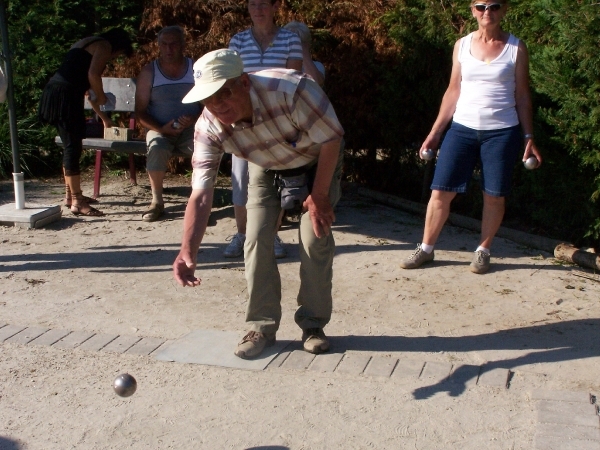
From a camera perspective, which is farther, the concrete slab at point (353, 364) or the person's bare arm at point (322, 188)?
the concrete slab at point (353, 364)

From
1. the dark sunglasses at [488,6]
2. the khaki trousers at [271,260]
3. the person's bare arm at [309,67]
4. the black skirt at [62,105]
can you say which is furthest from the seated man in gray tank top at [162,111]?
the khaki trousers at [271,260]

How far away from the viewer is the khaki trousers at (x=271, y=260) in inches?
161

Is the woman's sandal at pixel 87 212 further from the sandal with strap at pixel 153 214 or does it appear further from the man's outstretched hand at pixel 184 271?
the man's outstretched hand at pixel 184 271

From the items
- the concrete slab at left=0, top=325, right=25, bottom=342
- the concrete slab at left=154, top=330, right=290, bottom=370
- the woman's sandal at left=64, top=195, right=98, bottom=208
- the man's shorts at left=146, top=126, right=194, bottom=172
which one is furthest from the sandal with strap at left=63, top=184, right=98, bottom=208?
the concrete slab at left=154, top=330, right=290, bottom=370

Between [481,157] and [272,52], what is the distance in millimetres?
1695

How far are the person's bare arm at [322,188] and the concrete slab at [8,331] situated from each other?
1.98 metres

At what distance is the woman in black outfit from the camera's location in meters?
7.34

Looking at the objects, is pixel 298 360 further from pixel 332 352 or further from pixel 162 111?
pixel 162 111

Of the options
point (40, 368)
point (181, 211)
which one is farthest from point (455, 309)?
point (181, 211)

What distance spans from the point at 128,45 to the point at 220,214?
189 centimetres

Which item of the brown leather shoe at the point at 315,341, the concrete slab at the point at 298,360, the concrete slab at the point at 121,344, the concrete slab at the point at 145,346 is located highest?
the brown leather shoe at the point at 315,341

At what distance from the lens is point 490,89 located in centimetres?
530

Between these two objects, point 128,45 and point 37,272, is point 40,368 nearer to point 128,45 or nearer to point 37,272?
point 37,272

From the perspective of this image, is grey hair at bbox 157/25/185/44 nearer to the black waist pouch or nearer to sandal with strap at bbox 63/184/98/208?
sandal with strap at bbox 63/184/98/208
